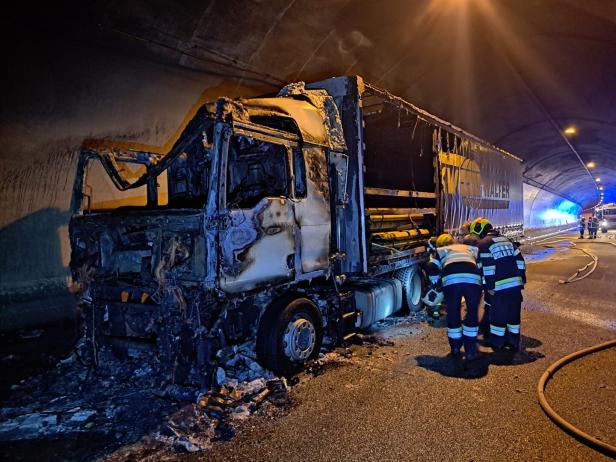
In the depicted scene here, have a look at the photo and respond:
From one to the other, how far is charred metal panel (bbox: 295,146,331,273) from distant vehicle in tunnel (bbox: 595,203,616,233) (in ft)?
103

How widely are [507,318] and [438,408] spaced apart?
1.92 meters

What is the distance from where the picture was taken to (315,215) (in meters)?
4.57

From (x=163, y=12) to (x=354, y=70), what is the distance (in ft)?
15.5

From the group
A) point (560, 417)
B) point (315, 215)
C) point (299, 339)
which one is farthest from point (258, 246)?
point (560, 417)

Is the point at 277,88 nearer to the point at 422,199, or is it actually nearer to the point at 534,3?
the point at 422,199

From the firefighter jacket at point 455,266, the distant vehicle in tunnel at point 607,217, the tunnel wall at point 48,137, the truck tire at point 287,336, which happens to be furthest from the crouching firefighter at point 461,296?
the distant vehicle in tunnel at point 607,217

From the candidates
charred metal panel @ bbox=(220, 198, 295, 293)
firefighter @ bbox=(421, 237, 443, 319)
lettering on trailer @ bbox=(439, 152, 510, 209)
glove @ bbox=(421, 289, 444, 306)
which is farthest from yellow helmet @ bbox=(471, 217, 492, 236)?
charred metal panel @ bbox=(220, 198, 295, 293)

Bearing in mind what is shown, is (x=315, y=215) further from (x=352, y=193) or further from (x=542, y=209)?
(x=542, y=209)

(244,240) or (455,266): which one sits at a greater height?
(244,240)

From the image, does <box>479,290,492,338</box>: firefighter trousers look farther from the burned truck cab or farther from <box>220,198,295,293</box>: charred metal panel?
<box>220,198,295,293</box>: charred metal panel

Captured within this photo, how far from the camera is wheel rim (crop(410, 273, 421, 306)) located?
707 cm

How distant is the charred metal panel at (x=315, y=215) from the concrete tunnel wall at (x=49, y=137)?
4384 millimetres

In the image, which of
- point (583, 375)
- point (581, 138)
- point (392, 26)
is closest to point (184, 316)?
point (583, 375)

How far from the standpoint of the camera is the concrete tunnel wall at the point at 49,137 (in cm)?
614
